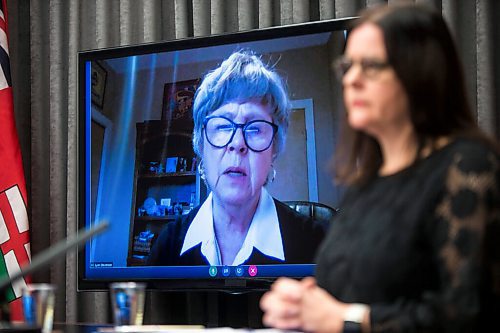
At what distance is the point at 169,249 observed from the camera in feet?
9.90

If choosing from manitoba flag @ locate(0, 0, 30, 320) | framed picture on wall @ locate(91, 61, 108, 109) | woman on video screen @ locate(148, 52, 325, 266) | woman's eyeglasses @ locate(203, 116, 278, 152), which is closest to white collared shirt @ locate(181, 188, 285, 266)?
woman on video screen @ locate(148, 52, 325, 266)

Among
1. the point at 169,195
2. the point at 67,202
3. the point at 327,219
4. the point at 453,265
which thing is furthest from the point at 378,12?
the point at 67,202

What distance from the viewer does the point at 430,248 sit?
118 cm

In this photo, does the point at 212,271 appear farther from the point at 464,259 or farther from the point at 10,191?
the point at 464,259

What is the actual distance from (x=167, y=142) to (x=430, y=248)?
197 cm

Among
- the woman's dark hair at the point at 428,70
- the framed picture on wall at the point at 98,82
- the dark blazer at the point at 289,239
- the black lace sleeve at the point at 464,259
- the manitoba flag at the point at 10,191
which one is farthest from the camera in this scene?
the manitoba flag at the point at 10,191

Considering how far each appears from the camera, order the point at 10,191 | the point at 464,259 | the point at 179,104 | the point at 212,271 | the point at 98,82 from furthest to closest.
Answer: the point at 10,191 < the point at 98,82 < the point at 179,104 < the point at 212,271 < the point at 464,259

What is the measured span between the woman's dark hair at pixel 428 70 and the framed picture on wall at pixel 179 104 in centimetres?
177

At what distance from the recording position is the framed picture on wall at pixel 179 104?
3.01 meters

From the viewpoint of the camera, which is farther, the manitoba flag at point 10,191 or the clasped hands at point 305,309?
the manitoba flag at point 10,191

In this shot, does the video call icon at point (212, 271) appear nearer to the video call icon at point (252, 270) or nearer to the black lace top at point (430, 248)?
the video call icon at point (252, 270)

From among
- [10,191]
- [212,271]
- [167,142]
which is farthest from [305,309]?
[10,191]

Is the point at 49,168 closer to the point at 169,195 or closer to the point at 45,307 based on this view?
the point at 169,195

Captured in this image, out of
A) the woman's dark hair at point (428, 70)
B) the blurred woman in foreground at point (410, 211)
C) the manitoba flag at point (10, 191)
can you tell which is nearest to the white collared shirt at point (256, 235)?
the manitoba flag at point (10, 191)
